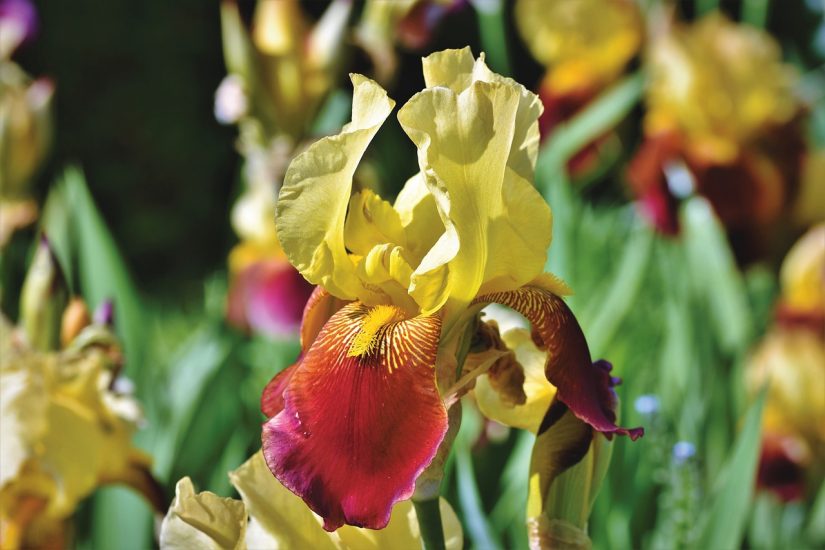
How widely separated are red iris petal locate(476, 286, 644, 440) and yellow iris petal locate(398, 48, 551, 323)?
0.01 metres

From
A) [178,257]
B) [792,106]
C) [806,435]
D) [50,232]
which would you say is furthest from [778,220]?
[178,257]

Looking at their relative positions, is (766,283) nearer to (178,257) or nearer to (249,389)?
(249,389)

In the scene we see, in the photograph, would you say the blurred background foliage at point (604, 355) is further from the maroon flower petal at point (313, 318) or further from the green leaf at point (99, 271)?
the maroon flower petal at point (313, 318)

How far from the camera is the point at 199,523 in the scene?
2.01ft

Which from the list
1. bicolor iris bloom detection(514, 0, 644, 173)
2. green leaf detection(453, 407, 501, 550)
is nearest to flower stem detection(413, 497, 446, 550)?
green leaf detection(453, 407, 501, 550)

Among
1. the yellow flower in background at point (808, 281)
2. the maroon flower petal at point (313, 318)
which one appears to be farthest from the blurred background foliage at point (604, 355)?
the maroon flower petal at point (313, 318)

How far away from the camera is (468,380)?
606 mm

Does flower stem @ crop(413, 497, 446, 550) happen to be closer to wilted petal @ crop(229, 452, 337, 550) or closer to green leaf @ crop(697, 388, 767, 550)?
wilted petal @ crop(229, 452, 337, 550)

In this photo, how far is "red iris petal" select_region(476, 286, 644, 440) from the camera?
1.92ft

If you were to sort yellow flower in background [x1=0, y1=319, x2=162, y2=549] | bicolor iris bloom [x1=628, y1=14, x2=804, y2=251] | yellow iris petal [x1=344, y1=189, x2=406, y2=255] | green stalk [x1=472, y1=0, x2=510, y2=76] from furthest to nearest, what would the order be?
green stalk [x1=472, y1=0, x2=510, y2=76]
bicolor iris bloom [x1=628, y1=14, x2=804, y2=251]
yellow flower in background [x1=0, y1=319, x2=162, y2=549]
yellow iris petal [x1=344, y1=189, x2=406, y2=255]

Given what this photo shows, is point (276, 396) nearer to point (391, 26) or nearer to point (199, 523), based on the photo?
point (199, 523)

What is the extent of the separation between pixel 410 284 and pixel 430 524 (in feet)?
0.48

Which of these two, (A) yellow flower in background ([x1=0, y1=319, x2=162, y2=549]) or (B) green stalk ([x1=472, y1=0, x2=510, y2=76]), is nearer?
(A) yellow flower in background ([x1=0, y1=319, x2=162, y2=549])

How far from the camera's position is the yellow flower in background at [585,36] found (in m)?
2.59
